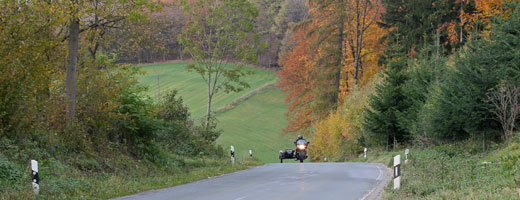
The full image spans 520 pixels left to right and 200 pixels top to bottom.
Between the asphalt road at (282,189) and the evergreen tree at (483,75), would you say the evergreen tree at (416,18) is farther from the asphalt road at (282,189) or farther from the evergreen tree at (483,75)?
the asphalt road at (282,189)

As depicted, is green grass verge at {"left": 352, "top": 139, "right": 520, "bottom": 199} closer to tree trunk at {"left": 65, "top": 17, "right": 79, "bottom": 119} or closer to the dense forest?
the dense forest

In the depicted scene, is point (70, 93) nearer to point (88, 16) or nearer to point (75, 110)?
point (75, 110)

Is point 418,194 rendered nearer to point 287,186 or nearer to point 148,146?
point 287,186

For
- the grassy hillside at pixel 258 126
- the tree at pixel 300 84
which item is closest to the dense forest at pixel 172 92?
the tree at pixel 300 84

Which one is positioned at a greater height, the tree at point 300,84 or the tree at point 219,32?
the tree at point 219,32

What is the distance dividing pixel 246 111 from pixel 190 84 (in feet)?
67.8

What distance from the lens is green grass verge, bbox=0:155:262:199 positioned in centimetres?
1262

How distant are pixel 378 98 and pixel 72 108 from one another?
23.8m

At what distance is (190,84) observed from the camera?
94875 mm

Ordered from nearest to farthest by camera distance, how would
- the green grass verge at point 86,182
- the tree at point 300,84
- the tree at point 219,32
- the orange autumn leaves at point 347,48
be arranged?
1. the green grass verge at point 86,182
2. the tree at point 219,32
3. the orange autumn leaves at point 347,48
4. the tree at point 300,84

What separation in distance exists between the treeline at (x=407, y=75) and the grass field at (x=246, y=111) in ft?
19.0

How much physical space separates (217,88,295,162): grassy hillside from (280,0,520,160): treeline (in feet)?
16.1

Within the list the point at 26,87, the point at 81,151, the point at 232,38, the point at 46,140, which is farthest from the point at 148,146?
the point at 232,38

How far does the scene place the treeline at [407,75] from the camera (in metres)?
22.9
